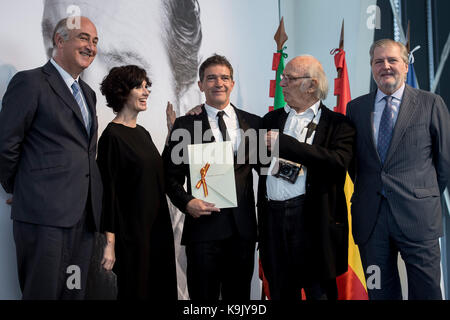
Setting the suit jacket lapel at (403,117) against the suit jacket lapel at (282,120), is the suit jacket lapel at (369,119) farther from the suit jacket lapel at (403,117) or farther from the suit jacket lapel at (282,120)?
the suit jacket lapel at (282,120)

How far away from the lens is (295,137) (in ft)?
7.48

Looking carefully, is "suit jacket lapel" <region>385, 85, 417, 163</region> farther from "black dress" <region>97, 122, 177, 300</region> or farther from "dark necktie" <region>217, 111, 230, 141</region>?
"black dress" <region>97, 122, 177, 300</region>

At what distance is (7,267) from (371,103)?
7.15 ft

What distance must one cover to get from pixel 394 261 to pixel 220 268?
35.7 inches

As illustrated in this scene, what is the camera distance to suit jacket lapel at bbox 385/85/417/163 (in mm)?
2203

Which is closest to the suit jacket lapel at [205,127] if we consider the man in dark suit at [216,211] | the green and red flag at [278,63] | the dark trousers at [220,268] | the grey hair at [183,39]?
the man in dark suit at [216,211]

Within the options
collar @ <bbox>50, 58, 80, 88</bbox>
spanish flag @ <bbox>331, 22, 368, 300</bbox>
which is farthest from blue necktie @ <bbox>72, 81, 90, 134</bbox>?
spanish flag @ <bbox>331, 22, 368, 300</bbox>

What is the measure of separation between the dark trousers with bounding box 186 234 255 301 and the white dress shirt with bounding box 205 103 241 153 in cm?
51

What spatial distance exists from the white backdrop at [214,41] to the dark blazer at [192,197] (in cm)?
91

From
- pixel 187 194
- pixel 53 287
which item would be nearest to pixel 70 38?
pixel 187 194

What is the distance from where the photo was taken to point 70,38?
2.14 meters

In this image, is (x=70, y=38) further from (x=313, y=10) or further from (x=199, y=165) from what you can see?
(x=313, y=10)

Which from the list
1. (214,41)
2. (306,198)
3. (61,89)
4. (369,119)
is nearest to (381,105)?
(369,119)

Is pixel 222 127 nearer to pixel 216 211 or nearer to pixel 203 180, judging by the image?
pixel 203 180
